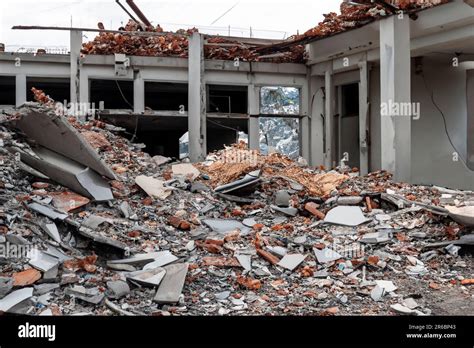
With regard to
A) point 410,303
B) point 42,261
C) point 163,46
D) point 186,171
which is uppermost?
point 163,46

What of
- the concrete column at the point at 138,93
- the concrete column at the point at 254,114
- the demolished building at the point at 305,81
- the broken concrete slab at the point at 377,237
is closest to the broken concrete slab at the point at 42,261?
the broken concrete slab at the point at 377,237

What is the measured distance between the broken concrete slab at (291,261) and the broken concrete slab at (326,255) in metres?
0.20


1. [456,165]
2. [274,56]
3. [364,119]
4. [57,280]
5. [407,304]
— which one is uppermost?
[274,56]

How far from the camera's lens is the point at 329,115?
13680 millimetres

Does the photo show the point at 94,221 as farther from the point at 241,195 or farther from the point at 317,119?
the point at 317,119

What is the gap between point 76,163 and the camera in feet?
23.0

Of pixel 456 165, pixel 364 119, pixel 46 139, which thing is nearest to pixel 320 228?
pixel 46 139

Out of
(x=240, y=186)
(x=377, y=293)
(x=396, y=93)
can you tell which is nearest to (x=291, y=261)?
(x=377, y=293)

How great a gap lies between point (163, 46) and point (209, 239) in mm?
8525

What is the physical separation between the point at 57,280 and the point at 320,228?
3.91 meters

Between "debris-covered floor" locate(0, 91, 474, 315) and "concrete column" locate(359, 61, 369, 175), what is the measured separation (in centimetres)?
336

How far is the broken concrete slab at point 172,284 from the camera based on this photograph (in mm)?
4355

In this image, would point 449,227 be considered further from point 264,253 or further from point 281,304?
point 281,304
